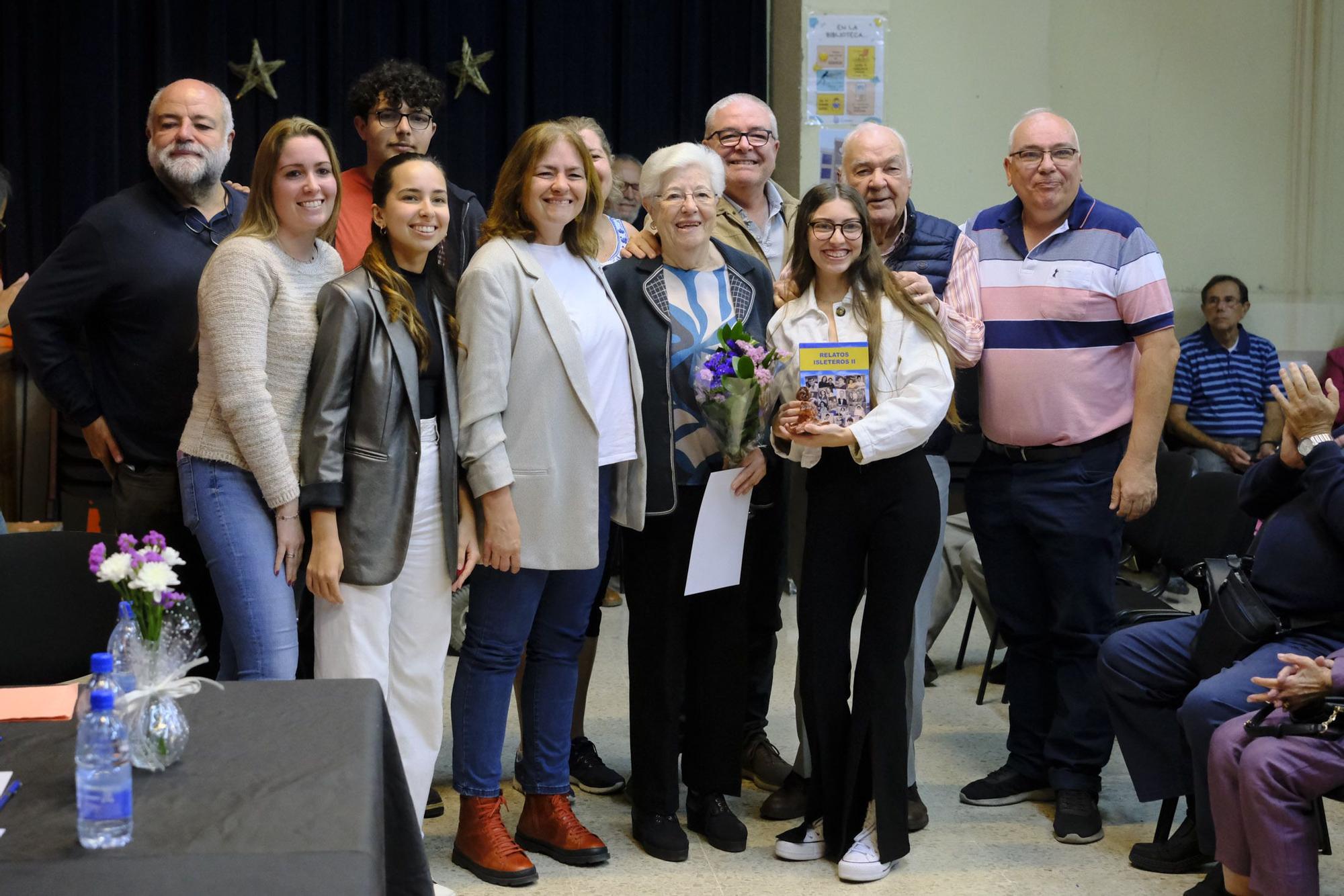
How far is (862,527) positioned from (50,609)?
1.77 meters

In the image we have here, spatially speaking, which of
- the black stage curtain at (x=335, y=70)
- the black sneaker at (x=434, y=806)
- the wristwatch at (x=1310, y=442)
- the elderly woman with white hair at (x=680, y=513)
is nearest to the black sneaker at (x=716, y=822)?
the elderly woman with white hair at (x=680, y=513)

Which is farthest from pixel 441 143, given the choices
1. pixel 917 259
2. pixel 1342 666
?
pixel 1342 666

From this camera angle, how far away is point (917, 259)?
333cm

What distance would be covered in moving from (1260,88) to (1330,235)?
0.91 meters

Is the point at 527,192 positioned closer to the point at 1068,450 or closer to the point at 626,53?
the point at 1068,450

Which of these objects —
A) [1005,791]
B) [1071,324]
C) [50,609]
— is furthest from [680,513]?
[50,609]

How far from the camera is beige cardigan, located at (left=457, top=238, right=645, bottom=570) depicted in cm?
281

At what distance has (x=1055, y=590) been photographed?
3410mm

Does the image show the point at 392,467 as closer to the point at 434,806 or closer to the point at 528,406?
the point at 528,406

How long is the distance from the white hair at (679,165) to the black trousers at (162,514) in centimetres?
129

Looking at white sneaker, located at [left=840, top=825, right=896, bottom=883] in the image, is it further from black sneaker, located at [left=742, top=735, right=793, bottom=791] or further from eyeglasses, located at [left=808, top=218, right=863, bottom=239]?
eyeglasses, located at [left=808, top=218, right=863, bottom=239]

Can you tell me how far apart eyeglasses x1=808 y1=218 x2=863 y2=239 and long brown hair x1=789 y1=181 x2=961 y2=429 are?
17 mm

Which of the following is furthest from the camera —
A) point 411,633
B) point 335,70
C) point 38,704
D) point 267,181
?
point 335,70

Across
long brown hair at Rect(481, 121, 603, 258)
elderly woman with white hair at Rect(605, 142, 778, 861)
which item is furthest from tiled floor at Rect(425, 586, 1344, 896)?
long brown hair at Rect(481, 121, 603, 258)
